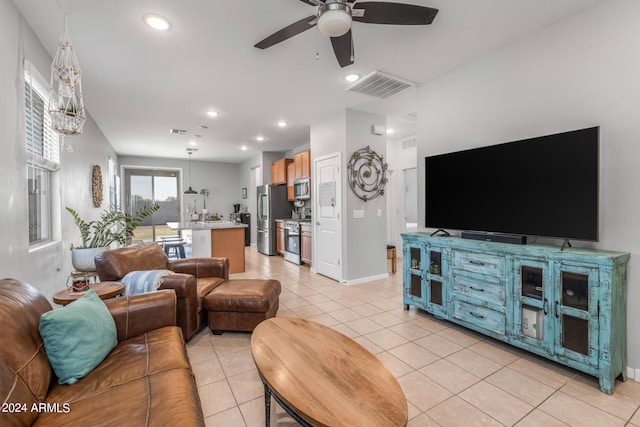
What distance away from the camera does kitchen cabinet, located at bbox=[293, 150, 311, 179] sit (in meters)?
6.11

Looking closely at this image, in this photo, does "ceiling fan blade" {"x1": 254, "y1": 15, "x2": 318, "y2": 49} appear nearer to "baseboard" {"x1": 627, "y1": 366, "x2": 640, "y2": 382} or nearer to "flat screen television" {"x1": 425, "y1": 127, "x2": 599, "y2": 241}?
"flat screen television" {"x1": 425, "y1": 127, "x2": 599, "y2": 241}

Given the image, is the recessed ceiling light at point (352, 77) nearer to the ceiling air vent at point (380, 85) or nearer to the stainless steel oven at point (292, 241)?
the ceiling air vent at point (380, 85)

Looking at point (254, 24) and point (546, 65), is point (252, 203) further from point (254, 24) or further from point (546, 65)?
point (546, 65)

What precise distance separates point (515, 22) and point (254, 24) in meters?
2.22

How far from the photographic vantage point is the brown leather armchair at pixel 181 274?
2.59m

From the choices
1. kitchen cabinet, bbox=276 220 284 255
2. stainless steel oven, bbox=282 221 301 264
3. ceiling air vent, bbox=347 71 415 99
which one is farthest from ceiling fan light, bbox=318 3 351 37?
kitchen cabinet, bbox=276 220 284 255

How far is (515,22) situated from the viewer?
246cm

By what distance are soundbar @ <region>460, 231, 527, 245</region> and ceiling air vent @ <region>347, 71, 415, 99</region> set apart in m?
1.97

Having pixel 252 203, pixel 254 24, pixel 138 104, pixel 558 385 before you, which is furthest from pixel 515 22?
pixel 252 203

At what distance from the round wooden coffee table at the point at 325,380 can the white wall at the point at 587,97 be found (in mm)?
2123

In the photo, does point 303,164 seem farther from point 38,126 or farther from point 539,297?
point 539,297

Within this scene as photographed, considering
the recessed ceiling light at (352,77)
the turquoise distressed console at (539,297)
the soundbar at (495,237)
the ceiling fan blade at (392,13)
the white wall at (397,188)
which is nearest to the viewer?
the ceiling fan blade at (392,13)

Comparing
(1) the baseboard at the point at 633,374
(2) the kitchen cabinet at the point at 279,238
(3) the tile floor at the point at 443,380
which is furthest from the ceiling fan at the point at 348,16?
(2) the kitchen cabinet at the point at 279,238

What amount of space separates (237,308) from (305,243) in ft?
10.6
